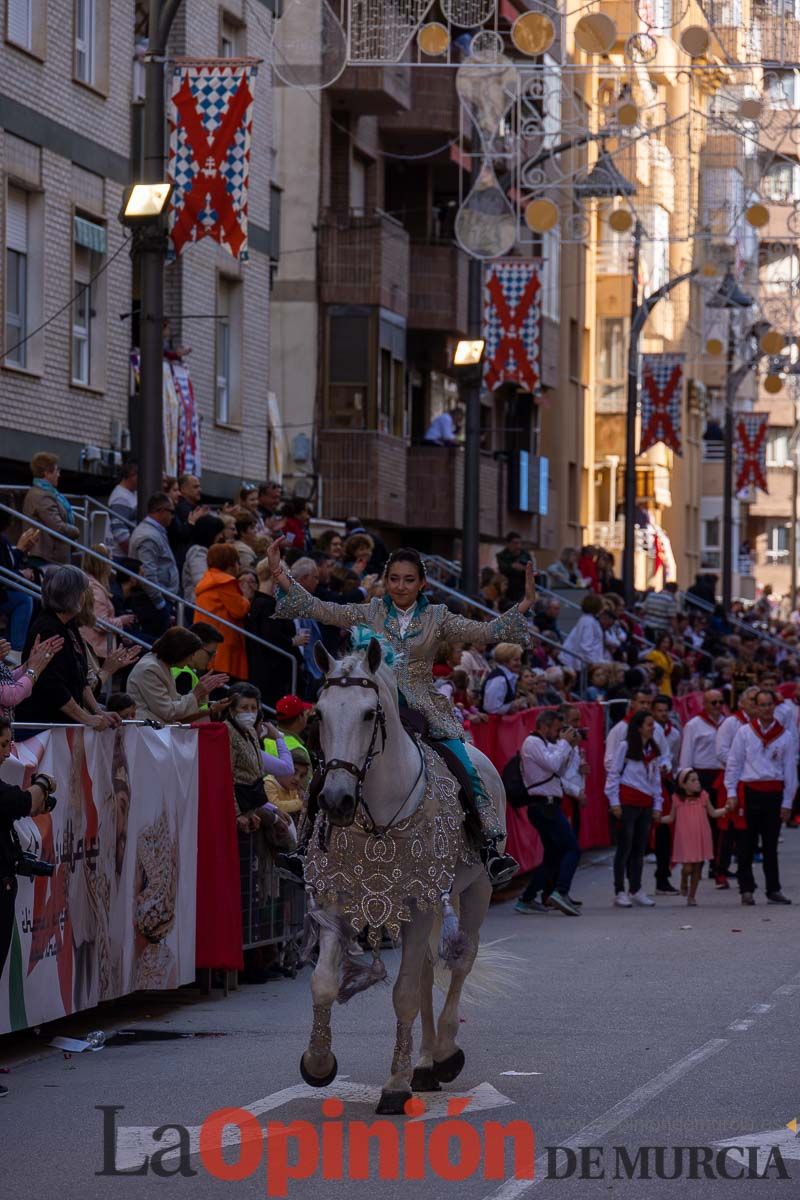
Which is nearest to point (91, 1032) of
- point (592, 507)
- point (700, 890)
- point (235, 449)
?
point (700, 890)

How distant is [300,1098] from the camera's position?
11.0 m

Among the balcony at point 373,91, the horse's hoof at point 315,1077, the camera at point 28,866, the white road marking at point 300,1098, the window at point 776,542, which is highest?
the balcony at point 373,91

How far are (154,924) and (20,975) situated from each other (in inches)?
81.7

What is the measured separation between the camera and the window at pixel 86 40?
2784cm

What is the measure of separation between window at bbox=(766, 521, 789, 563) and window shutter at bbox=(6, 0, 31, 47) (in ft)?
273

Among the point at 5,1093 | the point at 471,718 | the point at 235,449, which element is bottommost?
the point at 5,1093

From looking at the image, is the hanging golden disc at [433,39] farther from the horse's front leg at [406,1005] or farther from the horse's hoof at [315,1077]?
the horse's hoof at [315,1077]

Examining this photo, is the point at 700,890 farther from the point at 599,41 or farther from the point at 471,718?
the point at 599,41

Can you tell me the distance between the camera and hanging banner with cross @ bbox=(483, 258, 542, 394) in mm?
32938

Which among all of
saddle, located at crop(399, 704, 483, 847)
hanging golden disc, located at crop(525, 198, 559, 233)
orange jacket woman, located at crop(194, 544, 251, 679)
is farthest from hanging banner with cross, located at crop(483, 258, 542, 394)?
saddle, located at crop(399, 704, 483, 847)

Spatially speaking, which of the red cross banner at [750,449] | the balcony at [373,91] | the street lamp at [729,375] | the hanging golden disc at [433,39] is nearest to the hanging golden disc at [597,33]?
the hanging golden disc at [433,39]

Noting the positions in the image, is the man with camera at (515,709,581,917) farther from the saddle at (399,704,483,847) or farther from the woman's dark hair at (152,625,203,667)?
the saddle at (399,704,483,847)

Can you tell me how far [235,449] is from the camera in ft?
110

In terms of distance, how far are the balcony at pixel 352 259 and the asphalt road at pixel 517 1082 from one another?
78.2ft
